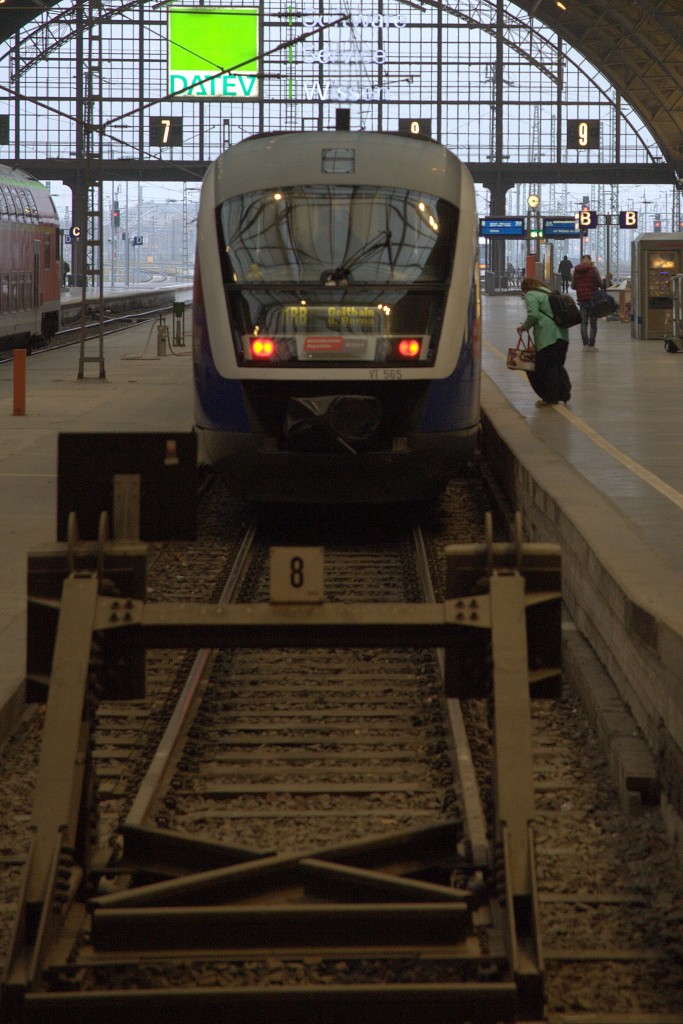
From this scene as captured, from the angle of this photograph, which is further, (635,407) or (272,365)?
(635,407)

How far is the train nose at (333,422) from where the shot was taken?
9.77 m

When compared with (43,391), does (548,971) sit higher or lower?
lower

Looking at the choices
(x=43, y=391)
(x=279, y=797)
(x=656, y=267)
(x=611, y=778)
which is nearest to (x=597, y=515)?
(x=611, y=778)

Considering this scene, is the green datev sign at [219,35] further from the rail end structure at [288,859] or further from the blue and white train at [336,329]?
the rail end structure at [288,859]

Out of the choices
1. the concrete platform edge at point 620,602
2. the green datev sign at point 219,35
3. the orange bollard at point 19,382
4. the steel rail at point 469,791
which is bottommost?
the steel rail at point 469,791

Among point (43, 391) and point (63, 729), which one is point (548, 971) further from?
point (43, 391)

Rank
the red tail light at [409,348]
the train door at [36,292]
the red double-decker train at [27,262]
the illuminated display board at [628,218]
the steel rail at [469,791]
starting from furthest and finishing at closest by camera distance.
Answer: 1. the illuminated display board at [628,218]
2. the train door at [36,292]
3. the red double-decker train at [27,262]
4. the red tail light at [409,348]
5. the steel rail at [469,791]

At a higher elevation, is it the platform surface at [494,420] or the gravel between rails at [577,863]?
the platform surface at [494,420]

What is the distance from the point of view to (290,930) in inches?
156

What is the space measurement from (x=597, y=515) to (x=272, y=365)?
8.51ft

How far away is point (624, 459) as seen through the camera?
12.2 m

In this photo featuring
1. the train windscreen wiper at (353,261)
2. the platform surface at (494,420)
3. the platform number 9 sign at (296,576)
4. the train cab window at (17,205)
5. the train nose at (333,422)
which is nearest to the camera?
the platform number 9 sign at (296,576)

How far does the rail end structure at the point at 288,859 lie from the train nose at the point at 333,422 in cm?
520

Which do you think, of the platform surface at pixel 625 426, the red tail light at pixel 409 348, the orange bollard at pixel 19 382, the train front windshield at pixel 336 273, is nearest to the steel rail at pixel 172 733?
the train front windshield at pixel 336 273
